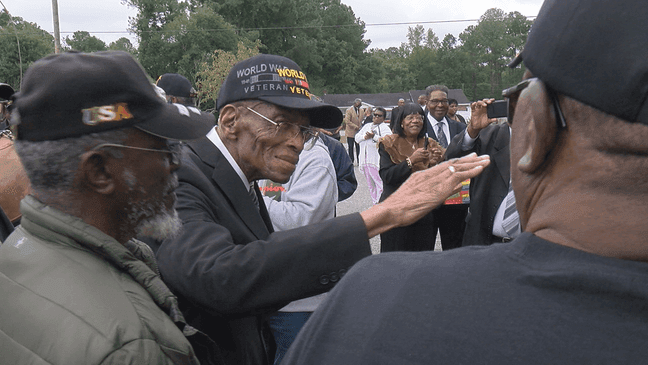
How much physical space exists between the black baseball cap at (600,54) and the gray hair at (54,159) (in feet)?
3.46

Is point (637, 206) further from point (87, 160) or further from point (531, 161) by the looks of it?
point (87, 160)

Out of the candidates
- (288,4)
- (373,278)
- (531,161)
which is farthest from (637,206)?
(288,4)

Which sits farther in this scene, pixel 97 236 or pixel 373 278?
pixel 97 236

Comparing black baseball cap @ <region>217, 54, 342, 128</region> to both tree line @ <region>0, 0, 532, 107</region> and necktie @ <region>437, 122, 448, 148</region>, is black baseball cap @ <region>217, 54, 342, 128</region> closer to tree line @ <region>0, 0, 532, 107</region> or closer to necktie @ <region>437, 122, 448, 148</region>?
necktie @ <region>437, 122, 448, 148</region>

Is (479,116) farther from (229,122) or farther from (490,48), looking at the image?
(490,48)

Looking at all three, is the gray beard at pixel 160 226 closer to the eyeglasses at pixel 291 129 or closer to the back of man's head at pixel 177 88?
the eyeglasses at pixel 291 129

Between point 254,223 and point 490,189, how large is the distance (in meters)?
2.82

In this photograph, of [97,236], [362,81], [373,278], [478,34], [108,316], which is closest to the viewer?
[373,278]

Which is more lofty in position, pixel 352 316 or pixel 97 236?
pixel 352 316

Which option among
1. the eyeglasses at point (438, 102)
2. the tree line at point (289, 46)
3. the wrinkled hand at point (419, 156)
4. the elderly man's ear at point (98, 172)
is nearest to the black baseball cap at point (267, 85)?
the elderly man's ear at point (98, 172)

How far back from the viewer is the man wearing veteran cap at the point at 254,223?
1482 mm

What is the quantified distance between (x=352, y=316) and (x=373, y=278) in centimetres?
7

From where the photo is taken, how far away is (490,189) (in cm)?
409

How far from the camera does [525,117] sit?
868 millimetres
